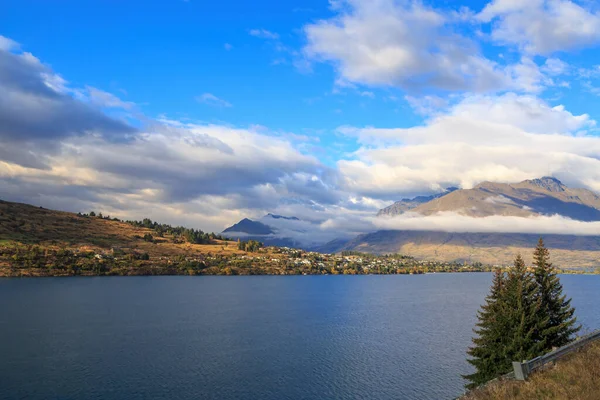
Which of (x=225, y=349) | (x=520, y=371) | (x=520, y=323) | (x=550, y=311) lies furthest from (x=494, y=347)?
(x=225, y=349)

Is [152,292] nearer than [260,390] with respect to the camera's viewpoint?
No

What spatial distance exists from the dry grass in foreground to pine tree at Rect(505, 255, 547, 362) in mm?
19517

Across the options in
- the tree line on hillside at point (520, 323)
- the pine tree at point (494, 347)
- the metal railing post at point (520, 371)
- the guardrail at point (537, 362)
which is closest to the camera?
the metal railing post at point (520, 371)

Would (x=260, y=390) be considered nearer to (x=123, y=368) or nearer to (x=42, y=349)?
(x=123, y=368)

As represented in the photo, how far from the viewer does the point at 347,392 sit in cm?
6544

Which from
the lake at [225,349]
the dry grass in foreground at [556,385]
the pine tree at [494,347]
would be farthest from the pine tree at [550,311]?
the dry grass in foreground at [556,385]

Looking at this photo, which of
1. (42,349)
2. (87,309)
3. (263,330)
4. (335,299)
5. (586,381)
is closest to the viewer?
(586,381)

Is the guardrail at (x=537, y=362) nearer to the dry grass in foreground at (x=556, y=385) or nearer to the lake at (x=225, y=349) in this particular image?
the dry grass in foreground at (x=556, y=385)

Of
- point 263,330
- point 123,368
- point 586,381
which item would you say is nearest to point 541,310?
point 586,381

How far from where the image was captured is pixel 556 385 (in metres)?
27.7

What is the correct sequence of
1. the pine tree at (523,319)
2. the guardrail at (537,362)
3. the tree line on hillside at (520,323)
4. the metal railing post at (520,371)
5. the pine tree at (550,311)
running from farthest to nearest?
1. the pine tree at (550,311)
2. the tree line on hillside at (520,323)
3. the pine tree at (523,319)
4. the guardrail at (537,362)
5. the metal railing post at (520,371)

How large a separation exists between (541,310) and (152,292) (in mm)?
167451

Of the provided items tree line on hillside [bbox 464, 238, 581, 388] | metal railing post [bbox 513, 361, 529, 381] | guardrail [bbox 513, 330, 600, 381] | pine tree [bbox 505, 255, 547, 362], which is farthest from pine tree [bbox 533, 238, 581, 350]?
metal railing post [bbox 513, 361, 529, 381]

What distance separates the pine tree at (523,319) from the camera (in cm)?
5019
